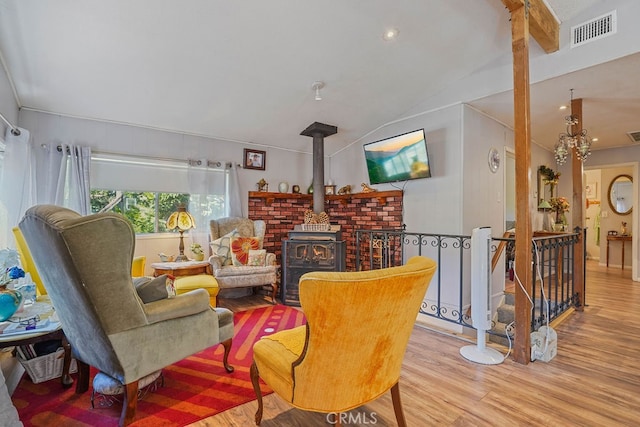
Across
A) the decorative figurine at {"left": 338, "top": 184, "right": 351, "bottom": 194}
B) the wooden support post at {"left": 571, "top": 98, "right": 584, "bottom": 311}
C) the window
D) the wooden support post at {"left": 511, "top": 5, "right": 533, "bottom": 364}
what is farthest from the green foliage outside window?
the wooden support post at {"left": 571, "top": 98, "right": 584, "bottom": 311}

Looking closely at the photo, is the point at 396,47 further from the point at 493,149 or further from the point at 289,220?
the point at 289,220

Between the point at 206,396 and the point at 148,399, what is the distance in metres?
0.34

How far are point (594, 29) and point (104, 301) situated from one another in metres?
4.35

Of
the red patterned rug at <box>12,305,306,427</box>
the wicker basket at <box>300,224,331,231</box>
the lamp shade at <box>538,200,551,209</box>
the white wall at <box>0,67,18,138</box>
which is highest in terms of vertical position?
the white wall at <box>0,67,18,138</box>

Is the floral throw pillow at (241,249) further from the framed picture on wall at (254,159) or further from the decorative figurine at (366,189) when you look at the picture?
the decorative figurine at (366,189)

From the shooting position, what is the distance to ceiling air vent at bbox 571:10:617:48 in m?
2.72

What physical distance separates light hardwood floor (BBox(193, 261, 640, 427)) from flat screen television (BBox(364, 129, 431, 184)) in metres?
2.11

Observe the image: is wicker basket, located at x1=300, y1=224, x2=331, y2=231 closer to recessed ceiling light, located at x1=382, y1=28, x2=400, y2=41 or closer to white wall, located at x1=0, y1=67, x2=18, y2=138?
recessed ceiling light, located at x1=382, y1=28, x2=400, y2=41

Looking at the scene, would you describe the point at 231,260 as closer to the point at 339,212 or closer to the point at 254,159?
the point at 254,159

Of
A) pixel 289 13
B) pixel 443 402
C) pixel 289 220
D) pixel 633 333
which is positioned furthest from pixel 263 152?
pixel 633 333

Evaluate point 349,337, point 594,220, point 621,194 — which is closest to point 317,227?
point 349,337

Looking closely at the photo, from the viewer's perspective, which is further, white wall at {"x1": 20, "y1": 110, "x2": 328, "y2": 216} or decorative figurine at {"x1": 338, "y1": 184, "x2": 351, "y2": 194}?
decorative figurine at {"x1": 338, "y1": 184, "x2": 351, "y2": 194}

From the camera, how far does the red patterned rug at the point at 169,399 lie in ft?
5.55

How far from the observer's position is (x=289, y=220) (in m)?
5.18
